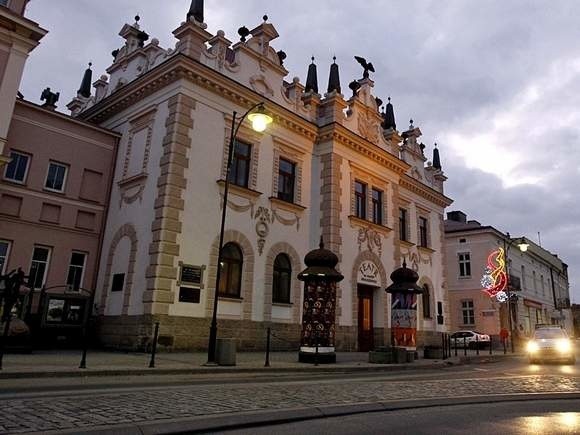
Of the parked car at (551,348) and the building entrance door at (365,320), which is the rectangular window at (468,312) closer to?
the parked car at (551,348)

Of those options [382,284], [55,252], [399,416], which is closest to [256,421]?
[399,416]

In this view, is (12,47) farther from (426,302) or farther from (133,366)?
(426,302)

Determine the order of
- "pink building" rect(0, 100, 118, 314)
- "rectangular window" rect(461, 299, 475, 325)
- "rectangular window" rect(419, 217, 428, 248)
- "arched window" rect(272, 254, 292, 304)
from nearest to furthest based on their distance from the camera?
"pink building" rect(0, 100, 118, 314) < "arched window" rect(272, 254, 292, 304) < "rectangular window" rect(419, 217, 428, 248) < "rectangular window" rect(461, 299, 475, 325)

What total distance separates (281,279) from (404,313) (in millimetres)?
5785

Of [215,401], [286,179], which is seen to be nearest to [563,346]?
[286,179]

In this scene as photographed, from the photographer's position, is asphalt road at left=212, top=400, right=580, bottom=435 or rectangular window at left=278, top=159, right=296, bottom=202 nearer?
asphalt road at left=212, top=400, right=580, bottom=435

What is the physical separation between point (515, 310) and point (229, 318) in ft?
121

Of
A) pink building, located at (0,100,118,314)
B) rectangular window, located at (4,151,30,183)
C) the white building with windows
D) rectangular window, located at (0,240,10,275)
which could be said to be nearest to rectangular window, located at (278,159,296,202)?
pink building, located at (0,100,118,314)

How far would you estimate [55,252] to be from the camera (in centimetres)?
1873

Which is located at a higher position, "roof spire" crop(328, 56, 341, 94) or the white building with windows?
"roof spire" crop(328, 56, 341, 94)

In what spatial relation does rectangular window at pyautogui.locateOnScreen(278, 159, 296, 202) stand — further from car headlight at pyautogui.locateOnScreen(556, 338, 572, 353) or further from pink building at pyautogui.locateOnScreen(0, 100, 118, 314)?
car headlight at pyautogui.locateOnScreen(556, 338, 572, 353)

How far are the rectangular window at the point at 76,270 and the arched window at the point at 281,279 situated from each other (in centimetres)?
791

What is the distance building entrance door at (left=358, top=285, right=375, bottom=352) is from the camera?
2423cm

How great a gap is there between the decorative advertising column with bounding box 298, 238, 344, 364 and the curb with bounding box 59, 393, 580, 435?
728 cm
